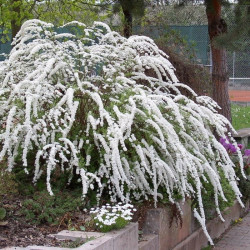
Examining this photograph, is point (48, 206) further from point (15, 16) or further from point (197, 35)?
point (197, 35)

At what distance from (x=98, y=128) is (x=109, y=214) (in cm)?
102

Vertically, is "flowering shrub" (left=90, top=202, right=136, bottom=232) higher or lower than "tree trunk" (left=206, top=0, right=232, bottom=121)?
lower

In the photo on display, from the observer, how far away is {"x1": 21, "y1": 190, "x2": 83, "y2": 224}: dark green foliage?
455cm

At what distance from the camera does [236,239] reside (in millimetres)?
6500

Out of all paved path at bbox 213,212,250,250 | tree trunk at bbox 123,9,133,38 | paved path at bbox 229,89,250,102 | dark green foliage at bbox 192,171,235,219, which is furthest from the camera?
paved path at bbox 229,89,250,102

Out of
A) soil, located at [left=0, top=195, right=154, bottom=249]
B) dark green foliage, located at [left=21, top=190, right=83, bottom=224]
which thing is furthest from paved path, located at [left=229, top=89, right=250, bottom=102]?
dark green foliage, located at [left=21, top=190, right=83, bottom=224]

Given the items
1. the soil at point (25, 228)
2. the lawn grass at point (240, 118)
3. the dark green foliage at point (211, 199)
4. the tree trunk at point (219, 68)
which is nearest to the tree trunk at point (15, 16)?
the tree trunk at point (219, 68)

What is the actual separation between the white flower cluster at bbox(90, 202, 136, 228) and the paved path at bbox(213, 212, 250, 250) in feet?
6.24

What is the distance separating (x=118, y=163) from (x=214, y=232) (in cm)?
231

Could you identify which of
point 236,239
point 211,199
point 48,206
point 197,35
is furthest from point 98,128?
point 197,35

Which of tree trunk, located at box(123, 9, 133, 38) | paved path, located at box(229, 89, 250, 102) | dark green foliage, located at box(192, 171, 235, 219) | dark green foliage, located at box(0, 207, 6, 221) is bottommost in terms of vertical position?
paved path, located at box(229, 89, 250, 102)

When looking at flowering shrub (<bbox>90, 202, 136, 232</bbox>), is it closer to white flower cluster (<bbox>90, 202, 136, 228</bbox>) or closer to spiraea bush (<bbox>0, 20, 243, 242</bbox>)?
white flower cluster (<bbox>90, 202, 136, 228</bbox>)

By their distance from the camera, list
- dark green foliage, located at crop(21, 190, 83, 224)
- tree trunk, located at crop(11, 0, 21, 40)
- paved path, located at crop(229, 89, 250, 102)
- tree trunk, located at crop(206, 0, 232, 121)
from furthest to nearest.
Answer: paved path, located at crop(229, 89, 250, 102), tree trunk, located at crop(11, 0, 21, 40), tree trunk, located at crop(206, 0, 232, 121), dark green foliage, located at crop(21, 190, 83, 224)

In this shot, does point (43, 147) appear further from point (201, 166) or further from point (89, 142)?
point (201, 166)
